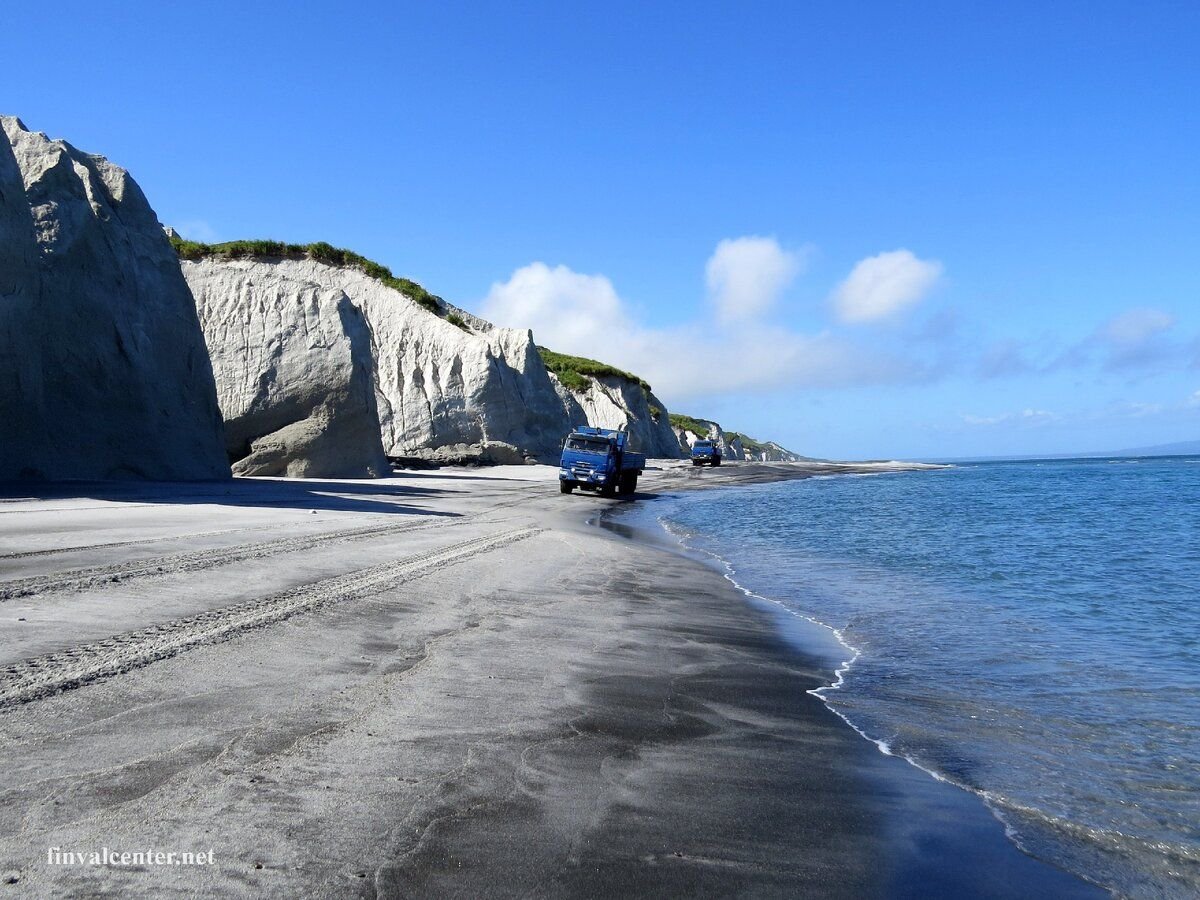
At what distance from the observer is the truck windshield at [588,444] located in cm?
3434

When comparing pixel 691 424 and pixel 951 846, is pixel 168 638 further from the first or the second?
pixel 691 424

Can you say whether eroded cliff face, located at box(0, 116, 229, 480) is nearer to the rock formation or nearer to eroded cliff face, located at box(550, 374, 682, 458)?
eroded cliff face, located at box(550, 374, 682, 458)

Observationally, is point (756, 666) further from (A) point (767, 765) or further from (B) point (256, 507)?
(B) point (256, 507)

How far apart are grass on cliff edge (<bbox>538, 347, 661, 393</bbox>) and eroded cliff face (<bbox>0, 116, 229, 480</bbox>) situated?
53902 mm

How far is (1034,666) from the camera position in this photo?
26.7ft

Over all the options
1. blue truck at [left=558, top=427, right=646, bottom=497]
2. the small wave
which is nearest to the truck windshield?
blue truck at [left=558, top=427, right=646, bottom=497]

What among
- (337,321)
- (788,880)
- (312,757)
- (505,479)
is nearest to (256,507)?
(312,757)

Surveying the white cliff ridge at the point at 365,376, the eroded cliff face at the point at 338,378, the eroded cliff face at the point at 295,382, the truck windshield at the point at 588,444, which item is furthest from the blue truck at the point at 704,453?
the eroded cliff face at the point at 295,382

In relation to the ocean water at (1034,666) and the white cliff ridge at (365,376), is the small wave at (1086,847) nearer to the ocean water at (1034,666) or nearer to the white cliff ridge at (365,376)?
the ocean water at (1034,666)

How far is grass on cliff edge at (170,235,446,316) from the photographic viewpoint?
48.3 meters

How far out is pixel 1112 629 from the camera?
33.2 ft

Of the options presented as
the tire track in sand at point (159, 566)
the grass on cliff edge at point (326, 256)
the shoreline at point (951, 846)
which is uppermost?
the grass on cliff edge at point (326, 256)

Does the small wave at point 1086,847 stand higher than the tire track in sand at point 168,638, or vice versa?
the tire track in sand at point 168,638

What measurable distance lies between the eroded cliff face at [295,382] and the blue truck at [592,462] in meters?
7.11
